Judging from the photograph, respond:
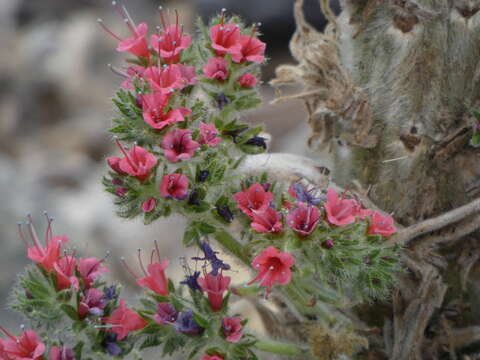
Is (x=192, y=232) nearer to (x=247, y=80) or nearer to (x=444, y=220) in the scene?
(x=247, y=80)

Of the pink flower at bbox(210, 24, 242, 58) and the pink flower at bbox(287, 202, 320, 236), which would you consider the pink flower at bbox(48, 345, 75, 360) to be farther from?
the pink flower at bbox(210, 24, 242, 58)

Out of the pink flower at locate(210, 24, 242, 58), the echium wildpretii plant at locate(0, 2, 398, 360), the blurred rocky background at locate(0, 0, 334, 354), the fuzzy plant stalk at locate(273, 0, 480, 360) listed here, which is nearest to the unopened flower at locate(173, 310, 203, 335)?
the echium wildpretii plant at locate(0, 2, 398, 360)

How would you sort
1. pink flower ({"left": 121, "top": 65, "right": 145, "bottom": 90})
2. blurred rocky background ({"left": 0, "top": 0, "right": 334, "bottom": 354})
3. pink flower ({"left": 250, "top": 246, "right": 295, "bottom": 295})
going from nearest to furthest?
pink flower ({"left": 250, "top": 246, "right": 295, "bottom": 295}) < pink flower ({"left": 121, "top": 65, "right": 145, "bottom": 90}) < blurred rocky background ({"left": 0, "top": 0, "right": 334, "bottom": 354})

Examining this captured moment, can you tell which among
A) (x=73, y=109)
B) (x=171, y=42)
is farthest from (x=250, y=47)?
(x=73, y=109)

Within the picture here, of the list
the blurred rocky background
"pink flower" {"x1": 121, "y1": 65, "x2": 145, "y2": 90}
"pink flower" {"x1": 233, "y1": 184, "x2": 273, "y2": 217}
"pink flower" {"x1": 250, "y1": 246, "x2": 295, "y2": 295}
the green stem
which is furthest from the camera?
the blurred rocky background

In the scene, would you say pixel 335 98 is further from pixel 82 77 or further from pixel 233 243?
pixel 82 77

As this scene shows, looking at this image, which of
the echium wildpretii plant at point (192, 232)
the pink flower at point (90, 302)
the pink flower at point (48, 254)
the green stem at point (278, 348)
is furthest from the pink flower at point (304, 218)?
the pink flower at point (48, 254)

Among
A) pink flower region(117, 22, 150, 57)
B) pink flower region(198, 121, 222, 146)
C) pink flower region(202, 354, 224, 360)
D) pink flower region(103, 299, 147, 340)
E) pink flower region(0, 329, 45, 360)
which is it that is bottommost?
pink flower region(0, 329, 45, 360)
